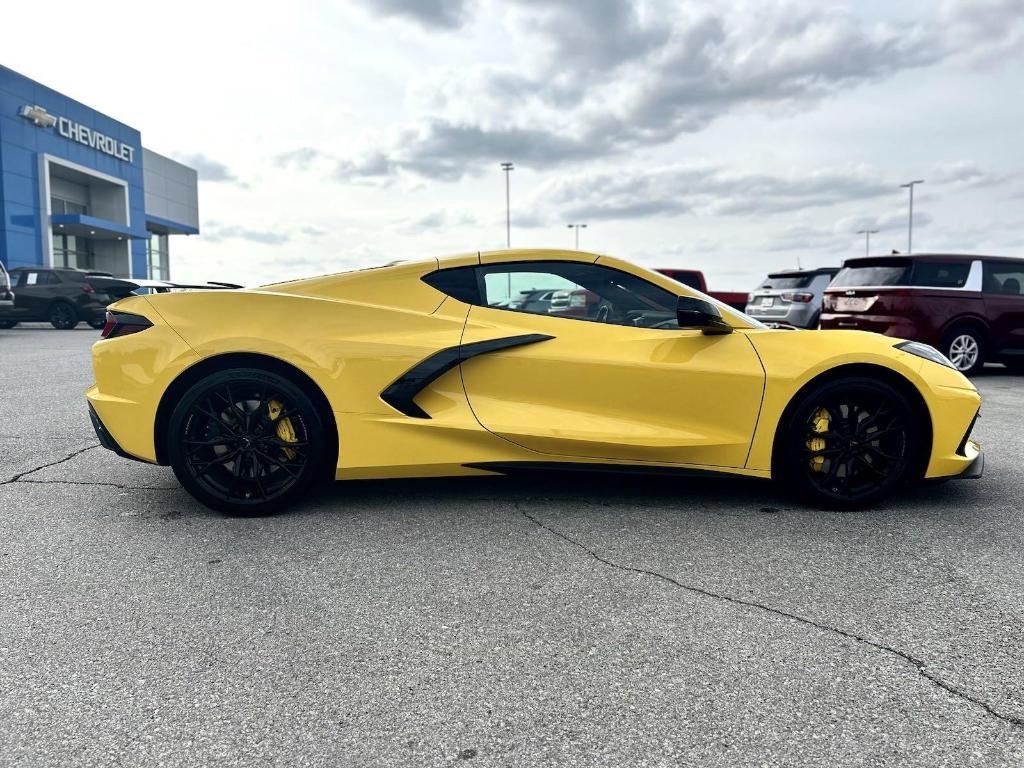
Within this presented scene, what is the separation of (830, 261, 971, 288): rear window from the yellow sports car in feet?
23.2

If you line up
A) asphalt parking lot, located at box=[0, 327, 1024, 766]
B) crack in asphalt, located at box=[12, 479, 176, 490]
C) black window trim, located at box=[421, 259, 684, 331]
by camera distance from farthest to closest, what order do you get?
1. crack in asphalt, located at box=[12, 479, 176, 490]
2. black window trim, located at box=[421, 259, 684, 331]
3. asphalt parking lot, located at box=[0, 327, 1024, 766]

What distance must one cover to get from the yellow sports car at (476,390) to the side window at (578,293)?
1cm

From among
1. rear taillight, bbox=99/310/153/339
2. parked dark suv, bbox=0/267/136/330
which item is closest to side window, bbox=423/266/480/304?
rear taillight, bbox=99/310/153/339

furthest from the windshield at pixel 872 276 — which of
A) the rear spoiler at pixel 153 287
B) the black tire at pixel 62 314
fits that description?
the black tire at pixel 62 314

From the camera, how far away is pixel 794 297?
14500 mm

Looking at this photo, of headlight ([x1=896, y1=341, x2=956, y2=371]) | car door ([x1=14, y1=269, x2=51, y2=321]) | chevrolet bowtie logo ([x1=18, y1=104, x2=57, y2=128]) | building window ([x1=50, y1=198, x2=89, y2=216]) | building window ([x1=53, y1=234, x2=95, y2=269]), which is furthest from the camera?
building window ([x1=53, y1=234, x2=95, y2=269])

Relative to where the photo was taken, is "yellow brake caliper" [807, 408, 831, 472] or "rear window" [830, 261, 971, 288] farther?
"rear window" [830, 261, 971, 288]

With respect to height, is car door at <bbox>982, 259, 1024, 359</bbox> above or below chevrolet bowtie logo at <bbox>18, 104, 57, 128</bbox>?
below

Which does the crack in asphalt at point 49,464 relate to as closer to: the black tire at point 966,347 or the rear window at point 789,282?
the black tire at point 966,347

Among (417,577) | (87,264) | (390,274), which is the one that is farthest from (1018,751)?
(87,264)

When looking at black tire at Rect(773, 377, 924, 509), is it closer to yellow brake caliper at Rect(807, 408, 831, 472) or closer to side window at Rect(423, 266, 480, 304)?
yellow brake caliper at Rect(807, 408, 831, 472)

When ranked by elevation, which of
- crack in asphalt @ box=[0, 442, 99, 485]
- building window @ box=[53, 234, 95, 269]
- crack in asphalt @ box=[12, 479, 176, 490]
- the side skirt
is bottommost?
crack in asphalt @ box=[12, 479, 176, 490]

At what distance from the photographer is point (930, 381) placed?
380 centimetres

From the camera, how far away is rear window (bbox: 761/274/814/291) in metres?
14.5
